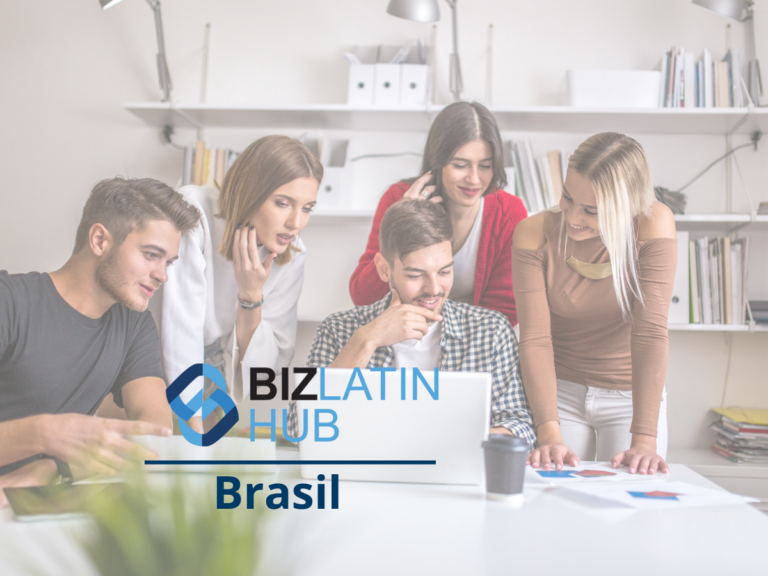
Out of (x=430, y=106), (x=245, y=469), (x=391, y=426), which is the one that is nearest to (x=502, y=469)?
(x=391, y=426)

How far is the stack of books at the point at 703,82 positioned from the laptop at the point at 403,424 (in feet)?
6.33

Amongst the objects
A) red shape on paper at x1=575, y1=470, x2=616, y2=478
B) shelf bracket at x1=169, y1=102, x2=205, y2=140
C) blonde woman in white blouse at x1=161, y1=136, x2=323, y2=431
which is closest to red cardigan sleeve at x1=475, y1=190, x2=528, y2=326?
blonde woman in white blouse at x1=161, y1=136, x2=323, y2=431

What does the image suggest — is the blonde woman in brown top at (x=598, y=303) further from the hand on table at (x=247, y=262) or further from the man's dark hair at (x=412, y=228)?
the hand on table at (x=247, y=262)

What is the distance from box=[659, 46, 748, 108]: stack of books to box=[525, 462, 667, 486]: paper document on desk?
174cm

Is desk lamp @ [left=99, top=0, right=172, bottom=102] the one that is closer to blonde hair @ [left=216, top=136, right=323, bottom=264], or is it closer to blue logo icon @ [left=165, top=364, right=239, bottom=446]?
blonde hair @ [left=216, top=136, right=323, bottom=264]

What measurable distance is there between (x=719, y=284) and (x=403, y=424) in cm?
183

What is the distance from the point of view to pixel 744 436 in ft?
7.27

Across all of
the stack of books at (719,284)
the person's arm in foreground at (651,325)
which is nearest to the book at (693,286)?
the stack of books at (719,284)

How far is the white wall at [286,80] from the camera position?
251cm

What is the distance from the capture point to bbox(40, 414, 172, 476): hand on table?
949 millimetres

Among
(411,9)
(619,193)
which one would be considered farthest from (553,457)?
(411,9)

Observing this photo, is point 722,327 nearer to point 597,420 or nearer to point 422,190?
point 597,420

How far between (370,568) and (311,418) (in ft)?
1.16

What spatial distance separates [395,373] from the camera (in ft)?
3.09
